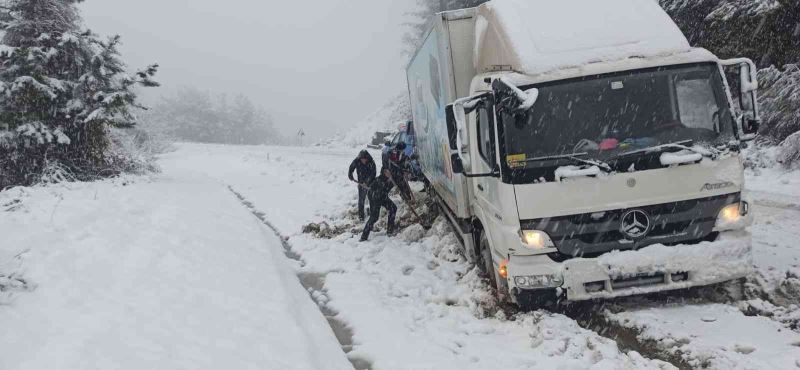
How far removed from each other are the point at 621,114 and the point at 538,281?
5.67 feet

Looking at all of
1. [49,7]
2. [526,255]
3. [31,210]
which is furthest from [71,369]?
[49,7]

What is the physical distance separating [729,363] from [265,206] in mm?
12218

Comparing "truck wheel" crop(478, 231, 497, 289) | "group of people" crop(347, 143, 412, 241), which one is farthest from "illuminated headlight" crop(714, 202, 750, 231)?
"group of people" crop(347, 143, 412, 241)

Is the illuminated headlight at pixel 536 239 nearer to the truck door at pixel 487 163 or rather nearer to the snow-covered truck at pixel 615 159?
the snow-covered truck at pixel 615 159

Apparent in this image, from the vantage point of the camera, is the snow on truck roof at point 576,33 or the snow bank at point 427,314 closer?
the snow bank at point 427,314

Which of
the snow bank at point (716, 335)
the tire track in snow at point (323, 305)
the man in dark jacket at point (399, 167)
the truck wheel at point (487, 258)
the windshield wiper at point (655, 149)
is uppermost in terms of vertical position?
the windshield wiper at point (655, 149)

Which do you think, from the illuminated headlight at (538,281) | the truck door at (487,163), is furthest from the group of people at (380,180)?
the illuminated headlight at (538,281)

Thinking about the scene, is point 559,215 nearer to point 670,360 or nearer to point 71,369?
point 670,360

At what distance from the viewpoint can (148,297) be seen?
5.81m

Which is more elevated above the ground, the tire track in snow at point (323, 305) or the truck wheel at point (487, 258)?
the truck wheel at point (487, 258)

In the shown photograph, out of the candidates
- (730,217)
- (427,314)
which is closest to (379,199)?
(427,314)

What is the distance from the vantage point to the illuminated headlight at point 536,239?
4770 millimetres

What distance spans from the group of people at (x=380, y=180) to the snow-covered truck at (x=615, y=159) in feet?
14.9

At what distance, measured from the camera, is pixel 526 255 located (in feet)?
15.9
